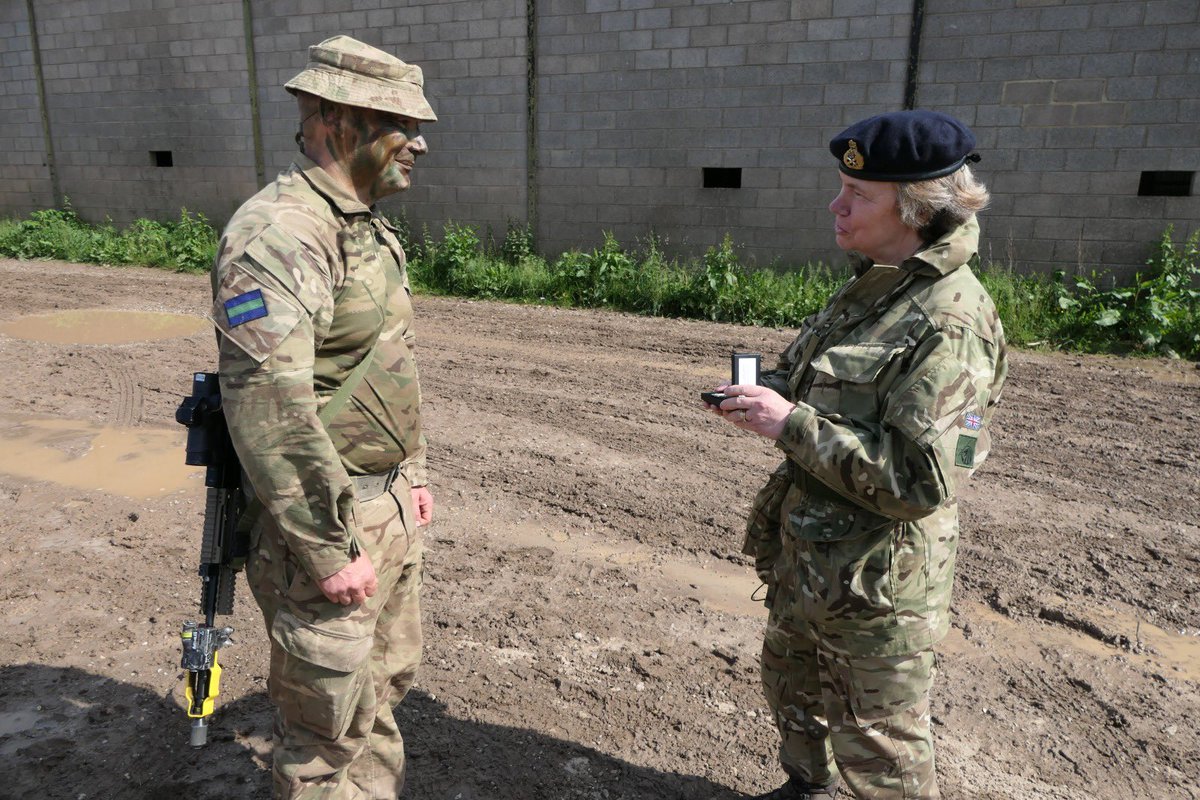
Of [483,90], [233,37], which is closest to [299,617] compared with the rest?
[483,90]

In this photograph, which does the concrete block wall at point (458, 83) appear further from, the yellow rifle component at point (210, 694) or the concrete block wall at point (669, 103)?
the yellow rifle component at point (210, 694)

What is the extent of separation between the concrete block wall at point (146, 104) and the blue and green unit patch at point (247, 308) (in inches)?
467

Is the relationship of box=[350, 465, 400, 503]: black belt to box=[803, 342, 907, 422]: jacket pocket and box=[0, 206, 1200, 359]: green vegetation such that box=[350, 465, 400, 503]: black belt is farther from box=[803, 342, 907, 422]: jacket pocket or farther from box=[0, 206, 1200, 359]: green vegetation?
box=[0, 206, 1200, 359]: green vegetation

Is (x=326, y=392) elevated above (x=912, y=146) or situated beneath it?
situated beneath

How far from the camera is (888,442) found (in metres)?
1.82

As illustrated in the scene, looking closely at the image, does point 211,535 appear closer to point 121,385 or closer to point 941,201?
point 941,201

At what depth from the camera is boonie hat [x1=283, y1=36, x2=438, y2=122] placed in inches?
74.2

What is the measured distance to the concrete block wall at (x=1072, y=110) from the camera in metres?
7.71

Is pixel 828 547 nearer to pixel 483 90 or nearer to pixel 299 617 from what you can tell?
pixel 299 617

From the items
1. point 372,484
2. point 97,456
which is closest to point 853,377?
point 372,484

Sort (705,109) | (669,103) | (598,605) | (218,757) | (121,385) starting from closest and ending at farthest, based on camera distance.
→ (218,757) → (598,605) → (121,385) → (705,109) → (669,103)

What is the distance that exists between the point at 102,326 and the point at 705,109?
260 inches

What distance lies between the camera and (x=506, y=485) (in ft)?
15.1

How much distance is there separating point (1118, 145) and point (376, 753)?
28.1ft
